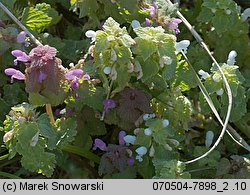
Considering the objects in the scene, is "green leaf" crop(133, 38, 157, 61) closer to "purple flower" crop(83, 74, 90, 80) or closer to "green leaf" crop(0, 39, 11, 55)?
"purple flower" crop(83, 74, 90, 80)

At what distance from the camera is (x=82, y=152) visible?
1.81 meters

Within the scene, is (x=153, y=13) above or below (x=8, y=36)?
above

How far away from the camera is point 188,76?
69.2 inches

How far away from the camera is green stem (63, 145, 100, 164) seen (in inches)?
70.2

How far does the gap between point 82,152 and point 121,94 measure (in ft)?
0.78

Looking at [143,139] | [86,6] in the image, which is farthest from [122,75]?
[86,6]

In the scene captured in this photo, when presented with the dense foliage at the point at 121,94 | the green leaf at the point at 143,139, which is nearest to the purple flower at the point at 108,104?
the dense foliage at the point at 121,94

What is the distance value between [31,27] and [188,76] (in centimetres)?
52

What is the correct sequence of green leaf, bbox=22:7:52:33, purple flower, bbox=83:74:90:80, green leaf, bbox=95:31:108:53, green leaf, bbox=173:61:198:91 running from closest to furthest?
1. green leaf, bbox=95:31:108:53
2. purple flower, bbox=83:74:90:80
3. green leaf, bbox=173:61:198:91
4. green leaf, bbox=22:7:52:33

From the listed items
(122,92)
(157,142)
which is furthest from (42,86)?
(157,142)

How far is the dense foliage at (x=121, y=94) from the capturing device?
1.58 meters

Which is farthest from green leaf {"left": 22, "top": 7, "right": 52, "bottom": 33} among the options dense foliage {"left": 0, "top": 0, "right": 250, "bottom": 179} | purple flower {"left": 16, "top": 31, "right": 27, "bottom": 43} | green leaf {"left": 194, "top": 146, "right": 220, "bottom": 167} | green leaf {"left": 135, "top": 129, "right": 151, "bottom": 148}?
green leaf {"left": 194, "top": 146, "right": 220, "bottom": 167}

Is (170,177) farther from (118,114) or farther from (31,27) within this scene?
(31,27)

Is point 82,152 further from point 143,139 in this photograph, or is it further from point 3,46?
point 3,46
